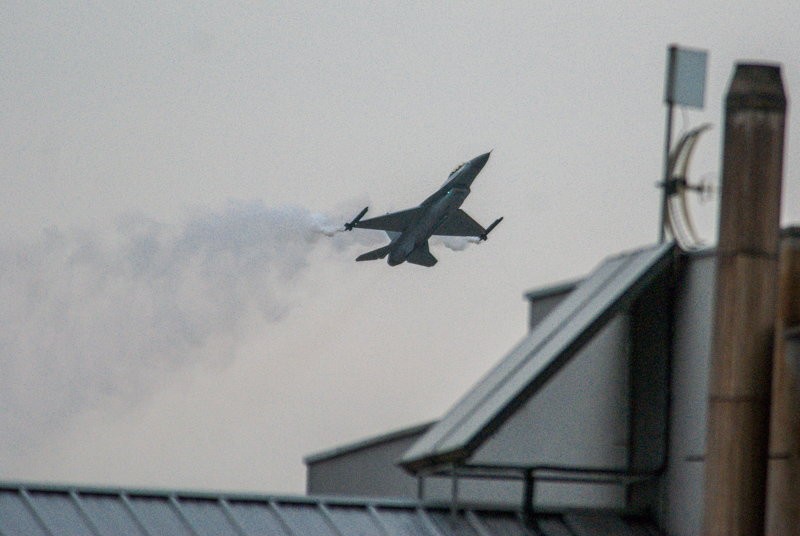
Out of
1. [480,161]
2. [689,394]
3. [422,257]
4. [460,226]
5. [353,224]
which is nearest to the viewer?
[689,394]

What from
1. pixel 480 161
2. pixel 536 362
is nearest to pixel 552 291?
pixel 536 362

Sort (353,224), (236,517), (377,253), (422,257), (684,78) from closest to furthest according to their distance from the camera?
(236,517), (684,78), (353,224), (377,253), (422,257)

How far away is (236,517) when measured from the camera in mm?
37000

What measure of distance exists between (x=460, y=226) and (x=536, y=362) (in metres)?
30.3

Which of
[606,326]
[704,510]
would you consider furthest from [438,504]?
[704,510]

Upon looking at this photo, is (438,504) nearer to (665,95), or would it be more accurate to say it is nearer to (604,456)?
(604,456)

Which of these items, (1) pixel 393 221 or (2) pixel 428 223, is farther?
(1) pixel 393 221

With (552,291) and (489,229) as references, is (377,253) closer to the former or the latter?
(489,229)

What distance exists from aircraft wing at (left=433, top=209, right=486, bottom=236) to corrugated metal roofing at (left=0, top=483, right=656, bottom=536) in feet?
96.7

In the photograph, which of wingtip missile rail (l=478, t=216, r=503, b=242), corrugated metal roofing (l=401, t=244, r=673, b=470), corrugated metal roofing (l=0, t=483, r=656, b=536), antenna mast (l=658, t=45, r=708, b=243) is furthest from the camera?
wingtip missile rail (l=478, t=216, r=503, b=242)

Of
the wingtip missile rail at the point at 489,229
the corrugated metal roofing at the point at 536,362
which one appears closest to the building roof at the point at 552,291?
the corrugated metal roofing at the point at 536,362

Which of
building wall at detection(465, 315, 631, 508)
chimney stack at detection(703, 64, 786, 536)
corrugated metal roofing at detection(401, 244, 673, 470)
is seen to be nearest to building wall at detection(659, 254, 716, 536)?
corrugated metal roofing at detection(401, 244, 673, 470)

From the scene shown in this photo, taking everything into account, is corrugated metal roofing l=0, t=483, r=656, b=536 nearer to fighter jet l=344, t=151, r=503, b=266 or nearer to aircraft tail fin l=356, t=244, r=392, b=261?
fighter jet l=344, t=151, r=503, b=266

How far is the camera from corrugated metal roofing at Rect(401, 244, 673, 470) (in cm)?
3656
